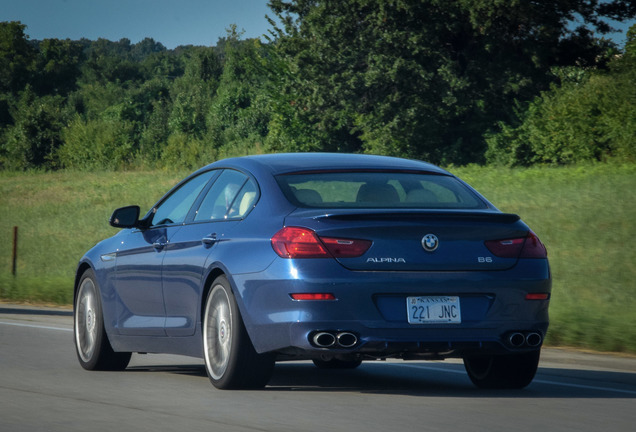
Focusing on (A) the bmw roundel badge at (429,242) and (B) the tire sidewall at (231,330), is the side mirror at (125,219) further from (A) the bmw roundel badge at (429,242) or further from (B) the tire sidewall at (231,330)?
(A) the bmw roundel badge at (429,242)

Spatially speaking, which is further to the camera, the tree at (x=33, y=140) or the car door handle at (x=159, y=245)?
the tree at (x=33, y=140)

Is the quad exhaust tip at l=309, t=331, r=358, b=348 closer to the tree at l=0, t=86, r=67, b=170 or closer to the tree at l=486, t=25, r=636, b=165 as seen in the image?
the tree at l=486, t=25, r=636, b=165

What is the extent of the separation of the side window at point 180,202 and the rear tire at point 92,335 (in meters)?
0.89

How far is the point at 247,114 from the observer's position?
83.3 meters

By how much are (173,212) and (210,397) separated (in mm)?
1946

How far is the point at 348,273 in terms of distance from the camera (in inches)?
273

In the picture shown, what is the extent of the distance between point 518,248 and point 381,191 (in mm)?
979

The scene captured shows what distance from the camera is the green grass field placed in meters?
12.8

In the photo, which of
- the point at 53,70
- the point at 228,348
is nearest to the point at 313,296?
the point at 228,348

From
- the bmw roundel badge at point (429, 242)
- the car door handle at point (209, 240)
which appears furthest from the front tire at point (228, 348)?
the bmw roundel badge at point (429, 242)

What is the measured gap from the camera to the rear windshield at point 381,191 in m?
7.55

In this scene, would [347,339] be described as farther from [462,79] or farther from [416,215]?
[462,79]

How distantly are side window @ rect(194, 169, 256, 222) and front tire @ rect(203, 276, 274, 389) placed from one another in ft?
1.67

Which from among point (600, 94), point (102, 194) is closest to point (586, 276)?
point (600, 94)
